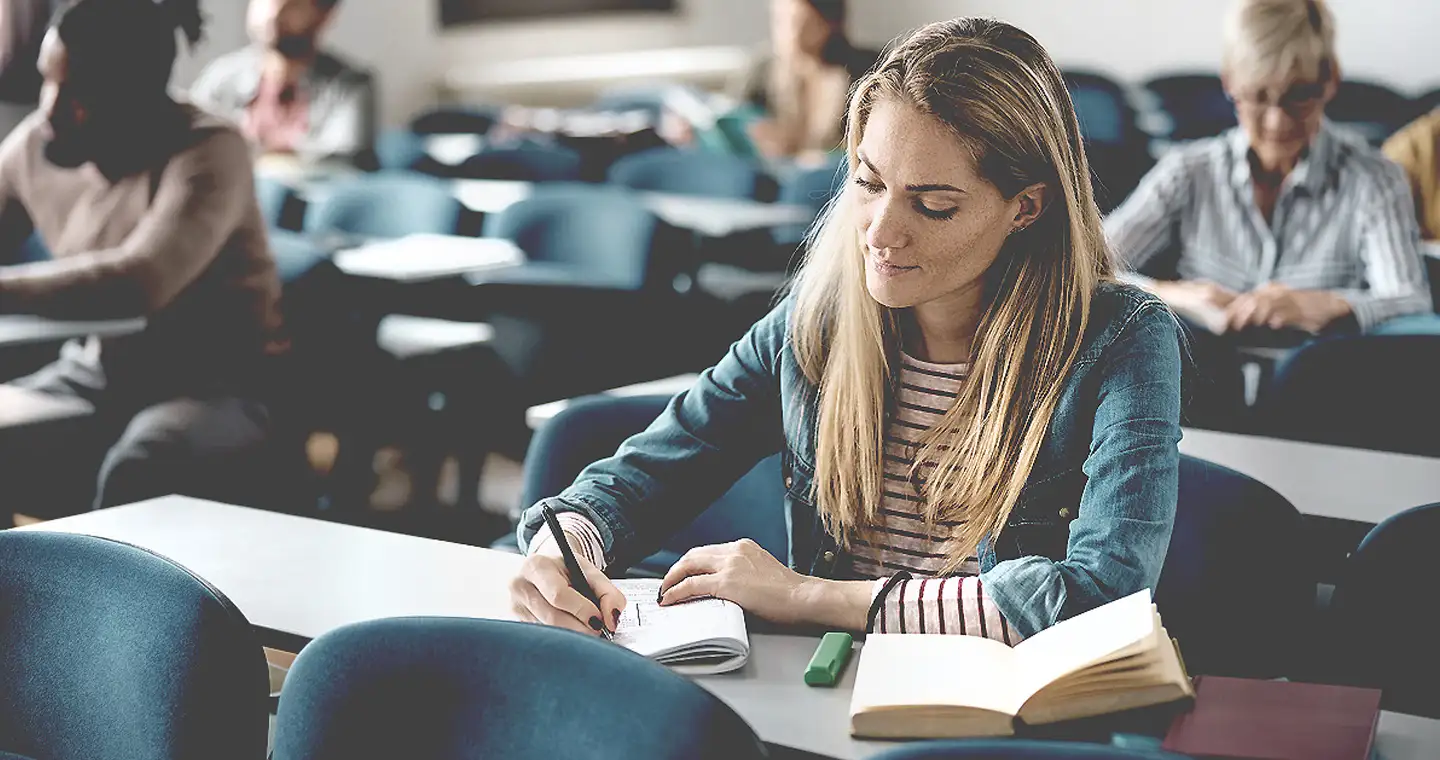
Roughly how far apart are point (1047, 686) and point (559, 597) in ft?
1.64

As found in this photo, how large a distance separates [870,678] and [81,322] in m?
1.90

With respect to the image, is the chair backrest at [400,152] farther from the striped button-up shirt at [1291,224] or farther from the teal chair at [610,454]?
the teal chair at [610,454]

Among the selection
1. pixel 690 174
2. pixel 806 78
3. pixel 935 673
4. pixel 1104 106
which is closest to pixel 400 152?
pixel 690 174

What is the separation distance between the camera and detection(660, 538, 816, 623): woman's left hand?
1.58 metres

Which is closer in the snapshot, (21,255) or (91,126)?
(91,126)

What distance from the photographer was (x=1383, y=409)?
2627 millimetres

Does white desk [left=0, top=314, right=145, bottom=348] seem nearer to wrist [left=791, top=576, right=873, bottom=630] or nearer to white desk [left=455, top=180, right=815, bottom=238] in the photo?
wrist [left=791, top=576, right=873, bottom=630]

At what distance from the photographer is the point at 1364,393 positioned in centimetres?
262

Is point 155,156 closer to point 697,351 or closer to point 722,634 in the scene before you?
point 722,634

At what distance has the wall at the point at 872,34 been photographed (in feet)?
27.0

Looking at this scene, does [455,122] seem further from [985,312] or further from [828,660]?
[828,660]

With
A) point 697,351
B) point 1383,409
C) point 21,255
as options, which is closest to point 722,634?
point 1383,409

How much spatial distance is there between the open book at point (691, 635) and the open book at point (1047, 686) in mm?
141

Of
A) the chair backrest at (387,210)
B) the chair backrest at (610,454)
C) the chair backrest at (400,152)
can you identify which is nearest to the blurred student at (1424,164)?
the chair backrest at (387,210)
